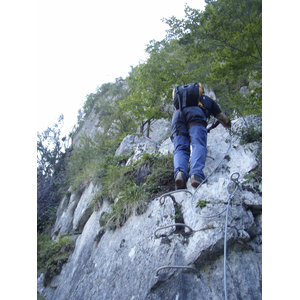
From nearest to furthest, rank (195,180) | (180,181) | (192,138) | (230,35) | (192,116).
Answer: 1. (195,180)
2. (180,181)
3. (192,138)
4. (192,116)
5. (230,35)

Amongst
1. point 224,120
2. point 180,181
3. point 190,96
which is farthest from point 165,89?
point 180,181

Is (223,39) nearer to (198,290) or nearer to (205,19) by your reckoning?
(205,19)

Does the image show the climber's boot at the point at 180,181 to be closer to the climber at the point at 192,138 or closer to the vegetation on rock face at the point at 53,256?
the climber at the point at 192,138

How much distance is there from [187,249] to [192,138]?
1.75 meters

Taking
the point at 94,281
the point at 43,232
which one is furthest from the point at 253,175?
the point at 43,232

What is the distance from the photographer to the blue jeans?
3.56 metres

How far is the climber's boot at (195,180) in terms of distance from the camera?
3.34m

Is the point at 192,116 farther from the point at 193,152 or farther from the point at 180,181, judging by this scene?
the point at 180,181

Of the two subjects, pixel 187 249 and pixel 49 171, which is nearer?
pixel 187 249

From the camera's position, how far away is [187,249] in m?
2.78

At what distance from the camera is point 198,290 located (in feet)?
8.13

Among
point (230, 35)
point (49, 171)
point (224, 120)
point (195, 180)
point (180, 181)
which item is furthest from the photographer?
point (49, 171)

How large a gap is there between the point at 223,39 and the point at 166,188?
3729 mm

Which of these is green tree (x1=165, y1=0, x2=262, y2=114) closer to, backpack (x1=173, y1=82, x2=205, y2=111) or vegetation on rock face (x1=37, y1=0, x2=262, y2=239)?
vegetation on rock face (x1=37, y1=0, x2=262, y2=239)
